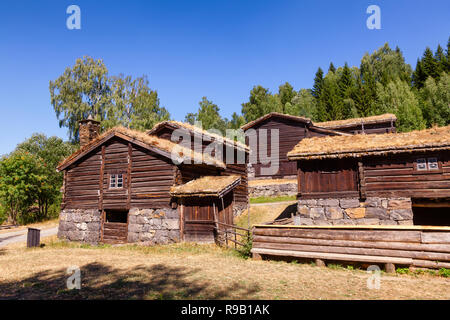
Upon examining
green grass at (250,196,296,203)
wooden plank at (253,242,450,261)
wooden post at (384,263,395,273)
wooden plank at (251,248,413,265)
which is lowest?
wooden post at (384,263,395,273)

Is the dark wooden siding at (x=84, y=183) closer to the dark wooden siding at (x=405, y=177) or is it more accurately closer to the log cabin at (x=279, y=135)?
the dark wooden siding at (x=405, y=177)

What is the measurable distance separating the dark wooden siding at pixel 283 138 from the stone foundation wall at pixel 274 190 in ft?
9.68

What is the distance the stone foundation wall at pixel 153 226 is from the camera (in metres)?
15.4

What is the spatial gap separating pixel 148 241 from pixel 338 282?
1077cm

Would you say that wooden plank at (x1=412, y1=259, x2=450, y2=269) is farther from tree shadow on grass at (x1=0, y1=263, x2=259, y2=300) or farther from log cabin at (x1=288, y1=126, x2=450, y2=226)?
log cabin at (x1=288, y1=126, x2=450, y2=226)

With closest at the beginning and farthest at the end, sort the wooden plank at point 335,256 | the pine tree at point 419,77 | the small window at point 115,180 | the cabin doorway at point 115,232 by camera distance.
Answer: the wooden plank at point 335,256 → the cabin doorway at point 115,232 → the small window at point 115,180 → the pine tree at point 419,77

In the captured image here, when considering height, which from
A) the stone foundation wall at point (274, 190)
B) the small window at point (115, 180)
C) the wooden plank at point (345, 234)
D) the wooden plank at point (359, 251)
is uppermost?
the small window at point (115, 180)

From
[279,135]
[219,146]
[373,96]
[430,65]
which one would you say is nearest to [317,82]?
[373,96]

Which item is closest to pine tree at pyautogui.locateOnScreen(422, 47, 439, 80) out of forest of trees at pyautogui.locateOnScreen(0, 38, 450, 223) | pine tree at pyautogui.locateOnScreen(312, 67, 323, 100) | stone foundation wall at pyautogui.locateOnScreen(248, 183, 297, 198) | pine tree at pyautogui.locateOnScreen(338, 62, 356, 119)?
forest of trees at pyautogui.locateOnScreen(0, 38, 450, 223)

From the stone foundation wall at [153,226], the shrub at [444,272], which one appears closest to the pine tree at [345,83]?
the stone foundation wall at [153,226]

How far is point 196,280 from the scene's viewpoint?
27.8ft

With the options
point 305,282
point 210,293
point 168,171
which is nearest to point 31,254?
point 168,171

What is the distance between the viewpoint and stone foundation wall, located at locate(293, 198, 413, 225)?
13.8m
